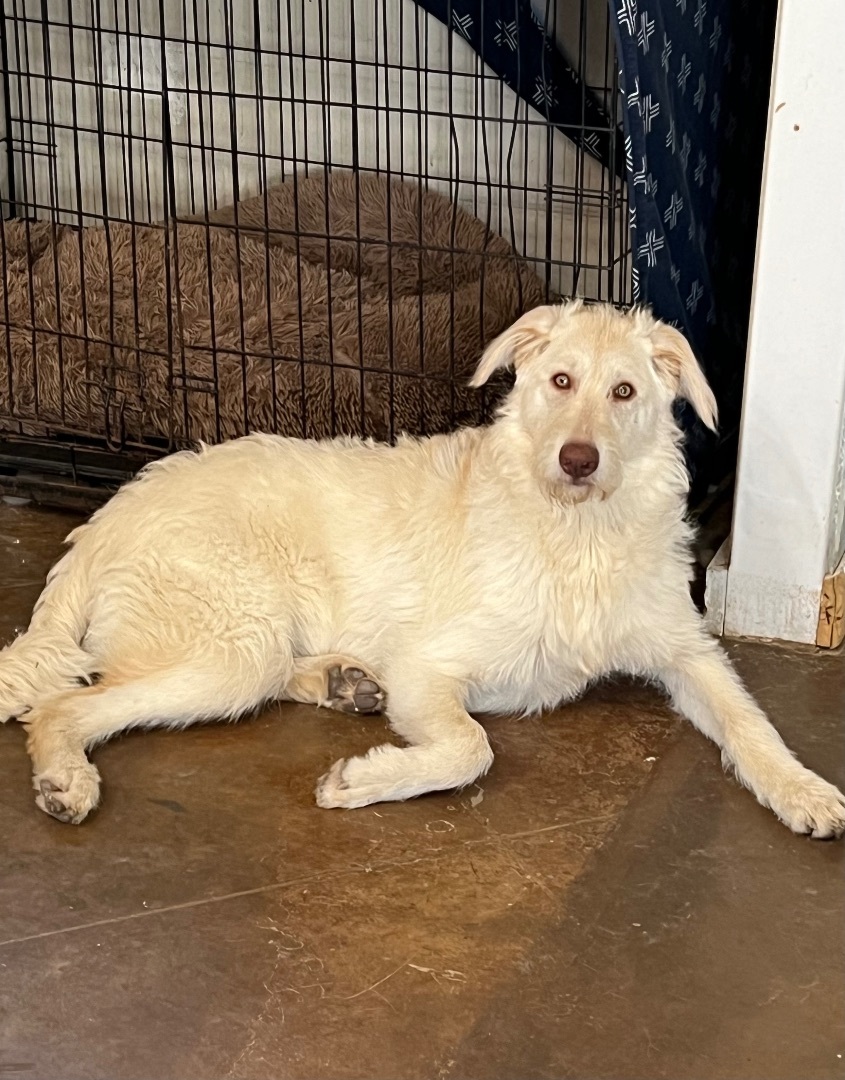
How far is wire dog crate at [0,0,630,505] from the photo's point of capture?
4285 millimetres

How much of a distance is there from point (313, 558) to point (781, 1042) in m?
1.55

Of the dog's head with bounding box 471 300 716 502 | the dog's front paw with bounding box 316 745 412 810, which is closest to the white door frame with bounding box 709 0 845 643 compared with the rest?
the dog's head with bounding box 471 300 716 502

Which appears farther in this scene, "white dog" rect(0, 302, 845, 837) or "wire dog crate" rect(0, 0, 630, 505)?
"wire dog crate" rect(0, 0, 630, 505)

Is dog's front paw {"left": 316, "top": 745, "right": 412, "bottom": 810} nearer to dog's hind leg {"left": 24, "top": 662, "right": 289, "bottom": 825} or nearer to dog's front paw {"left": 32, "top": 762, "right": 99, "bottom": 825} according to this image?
dog's hind leg {"left": 24, "top": 662, "right": 289, "bottom": 825}

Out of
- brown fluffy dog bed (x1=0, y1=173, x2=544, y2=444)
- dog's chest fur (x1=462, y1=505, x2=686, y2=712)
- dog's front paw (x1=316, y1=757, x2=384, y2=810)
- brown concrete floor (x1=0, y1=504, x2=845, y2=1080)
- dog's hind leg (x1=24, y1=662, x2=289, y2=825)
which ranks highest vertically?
brown fluffy dog bed (x1=0, y1=173, x2=544, y2=444)

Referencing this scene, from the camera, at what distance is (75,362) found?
4582mm

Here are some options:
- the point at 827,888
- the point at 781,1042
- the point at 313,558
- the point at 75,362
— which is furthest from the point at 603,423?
the point at 75,362

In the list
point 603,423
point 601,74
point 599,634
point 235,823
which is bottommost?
point 235,823

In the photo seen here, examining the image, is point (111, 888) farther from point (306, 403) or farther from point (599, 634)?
point (306, 403)

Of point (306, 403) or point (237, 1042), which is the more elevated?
point (306, 403)

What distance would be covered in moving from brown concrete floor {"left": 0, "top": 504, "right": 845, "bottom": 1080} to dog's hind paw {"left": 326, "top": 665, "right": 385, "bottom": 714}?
0.04 m

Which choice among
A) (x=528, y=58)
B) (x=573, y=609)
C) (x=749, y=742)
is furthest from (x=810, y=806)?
(x=528, y=58)

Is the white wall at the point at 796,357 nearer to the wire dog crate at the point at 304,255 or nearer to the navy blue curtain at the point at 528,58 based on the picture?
the wire dog crate at the point at 304,255

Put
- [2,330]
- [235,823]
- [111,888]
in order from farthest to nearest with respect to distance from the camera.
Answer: [2,330] < [235,823] < [111,888]
